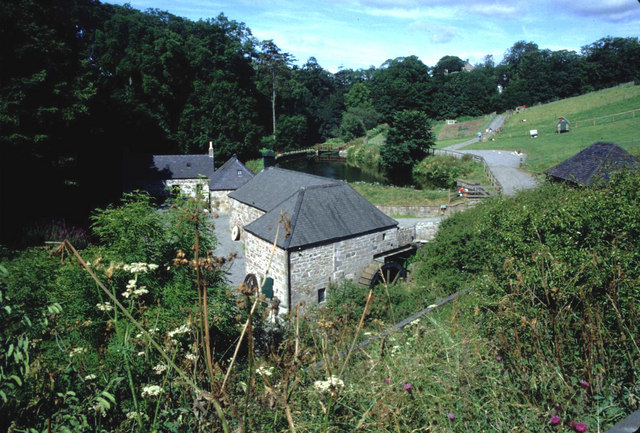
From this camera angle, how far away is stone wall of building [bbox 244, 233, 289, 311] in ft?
56.3

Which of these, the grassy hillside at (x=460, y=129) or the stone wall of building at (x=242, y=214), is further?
the grassy hillside at (x=460, y=129)

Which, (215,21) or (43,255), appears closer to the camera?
(43,255)

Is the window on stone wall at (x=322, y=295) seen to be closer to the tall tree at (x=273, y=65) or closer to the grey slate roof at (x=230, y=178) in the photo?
the grey slate roof at (x=230, y=178)

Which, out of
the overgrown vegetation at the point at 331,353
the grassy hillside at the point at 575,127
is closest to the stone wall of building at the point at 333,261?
the overgrown vegetation at the point at 331,353

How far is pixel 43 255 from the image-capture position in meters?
11.2

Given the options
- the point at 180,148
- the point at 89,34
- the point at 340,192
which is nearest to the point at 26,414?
the point at 340,192

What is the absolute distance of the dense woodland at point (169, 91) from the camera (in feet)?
75.3

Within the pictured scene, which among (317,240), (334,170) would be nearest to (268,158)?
(317,240)

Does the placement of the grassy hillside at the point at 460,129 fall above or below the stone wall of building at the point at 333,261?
above

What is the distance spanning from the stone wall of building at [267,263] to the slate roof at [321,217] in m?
0.43

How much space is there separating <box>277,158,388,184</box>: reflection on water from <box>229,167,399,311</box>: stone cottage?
28494 mm

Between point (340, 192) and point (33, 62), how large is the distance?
18.8 m

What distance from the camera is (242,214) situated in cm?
2595

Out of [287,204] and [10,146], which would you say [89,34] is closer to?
[10,146]
